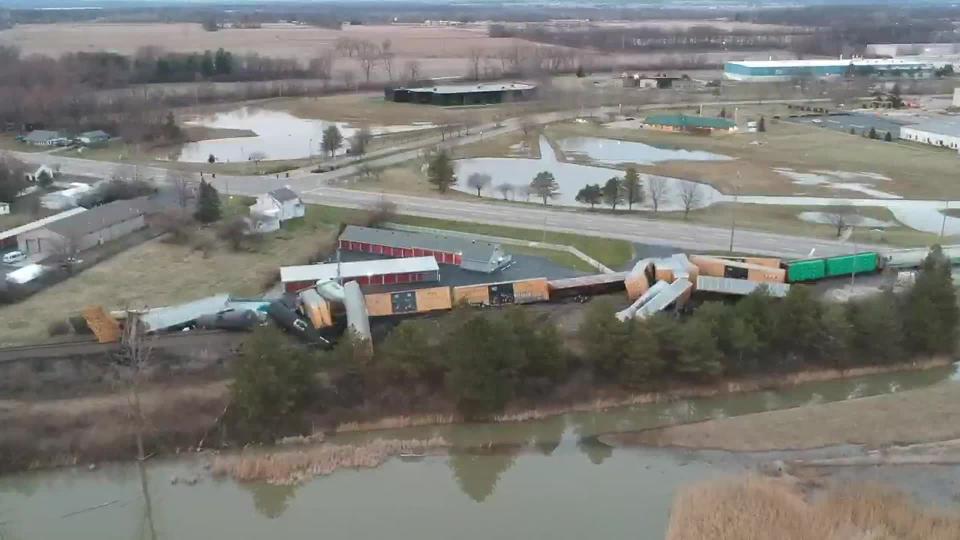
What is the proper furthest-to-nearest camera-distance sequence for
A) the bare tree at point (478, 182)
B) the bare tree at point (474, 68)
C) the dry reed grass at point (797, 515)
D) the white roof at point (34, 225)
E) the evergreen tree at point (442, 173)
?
1. the bare tree at point (474, 68)
2. the bare tree at point (478, 182)
3. the evergreen tree at point (442, 173)
4. the white roof at point (34, 225)
5. the dry reed grass at point (797, 515)

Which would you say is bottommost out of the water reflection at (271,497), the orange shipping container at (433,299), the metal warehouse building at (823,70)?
the water reflection at (271,497)

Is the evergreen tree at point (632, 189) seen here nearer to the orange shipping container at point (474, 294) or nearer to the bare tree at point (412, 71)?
the orange shipping container at point (474, 294)

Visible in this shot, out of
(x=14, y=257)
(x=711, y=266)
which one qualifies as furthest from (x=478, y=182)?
(x=14, y=257)

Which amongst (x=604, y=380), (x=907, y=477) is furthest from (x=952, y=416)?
(x=604, y=380)

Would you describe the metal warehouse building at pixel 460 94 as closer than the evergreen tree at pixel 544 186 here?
No

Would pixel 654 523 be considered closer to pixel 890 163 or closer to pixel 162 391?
pixel 162 391

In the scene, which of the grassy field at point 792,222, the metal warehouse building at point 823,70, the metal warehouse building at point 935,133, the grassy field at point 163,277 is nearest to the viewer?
the grassy field at point 163,277

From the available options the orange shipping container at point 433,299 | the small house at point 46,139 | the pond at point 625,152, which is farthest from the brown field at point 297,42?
the orange shipping container at point 433,299
